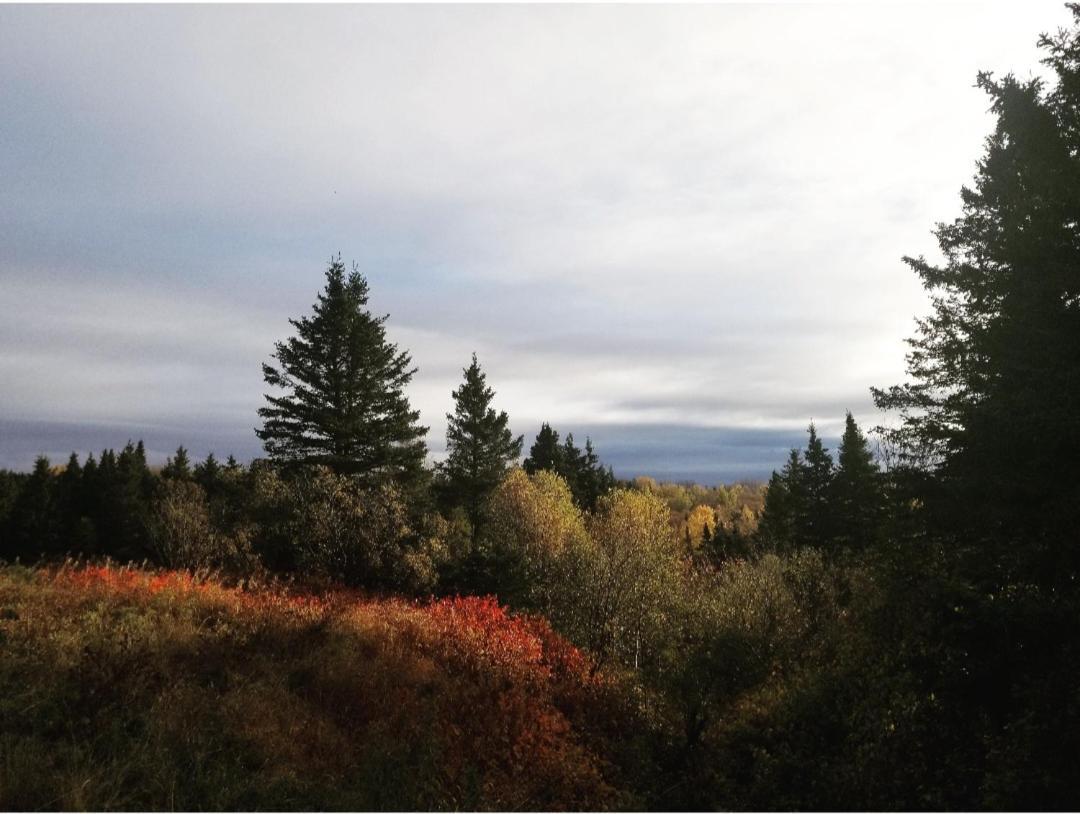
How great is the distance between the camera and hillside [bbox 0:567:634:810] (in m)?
7.20

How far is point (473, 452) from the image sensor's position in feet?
130

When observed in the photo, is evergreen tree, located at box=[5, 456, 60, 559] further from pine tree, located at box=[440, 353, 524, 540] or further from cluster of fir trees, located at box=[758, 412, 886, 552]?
cluster of fir trees, located at box=[758, 412, 886, 552]

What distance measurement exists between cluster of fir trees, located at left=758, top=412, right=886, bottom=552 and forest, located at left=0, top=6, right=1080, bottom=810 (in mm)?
21517

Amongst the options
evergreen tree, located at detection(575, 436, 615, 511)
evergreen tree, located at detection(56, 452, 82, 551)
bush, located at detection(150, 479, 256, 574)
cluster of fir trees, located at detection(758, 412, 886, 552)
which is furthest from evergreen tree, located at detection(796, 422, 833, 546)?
evergreen tree, located at detection(56, 452, 82, 551)

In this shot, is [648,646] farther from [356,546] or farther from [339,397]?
[339,397]

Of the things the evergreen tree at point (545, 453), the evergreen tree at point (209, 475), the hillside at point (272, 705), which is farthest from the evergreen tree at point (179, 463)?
the hillside at point (272, 705)

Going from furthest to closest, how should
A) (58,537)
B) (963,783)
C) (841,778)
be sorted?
(58,537)
(841,778)
(963,783)

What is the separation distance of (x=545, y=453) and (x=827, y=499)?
2667 cm

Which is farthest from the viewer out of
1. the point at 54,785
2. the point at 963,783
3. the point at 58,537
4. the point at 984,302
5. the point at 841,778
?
the point at 58,537

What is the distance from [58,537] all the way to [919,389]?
5413 cm

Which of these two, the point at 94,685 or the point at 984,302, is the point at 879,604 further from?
the point at 94,685

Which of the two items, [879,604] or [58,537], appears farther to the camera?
[58,537]

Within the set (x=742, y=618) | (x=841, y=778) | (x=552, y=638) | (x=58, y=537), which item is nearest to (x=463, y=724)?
(x=552, y=638)

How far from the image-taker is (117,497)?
46375mm
